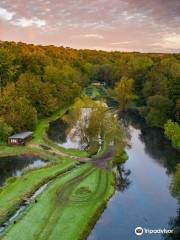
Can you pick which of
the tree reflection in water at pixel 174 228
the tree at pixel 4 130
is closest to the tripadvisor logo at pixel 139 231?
the tree reflection in water at pixel 174 228

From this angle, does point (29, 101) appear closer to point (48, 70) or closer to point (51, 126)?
point (51, 126)

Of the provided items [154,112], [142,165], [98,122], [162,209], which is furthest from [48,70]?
[162,209]

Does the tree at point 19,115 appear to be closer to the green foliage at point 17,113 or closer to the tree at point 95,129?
the green foliage at point 17,113

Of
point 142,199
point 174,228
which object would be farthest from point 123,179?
point 174,228

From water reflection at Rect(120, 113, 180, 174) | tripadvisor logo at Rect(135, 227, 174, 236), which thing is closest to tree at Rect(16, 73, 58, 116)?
water reflection at Rect(120, 113, 180, 174)

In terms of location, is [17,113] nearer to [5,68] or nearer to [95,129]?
[95,129]

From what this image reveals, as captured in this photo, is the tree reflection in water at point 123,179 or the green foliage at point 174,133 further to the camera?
the green foliage at point 174,133
